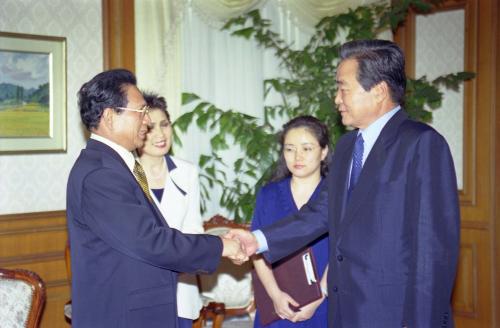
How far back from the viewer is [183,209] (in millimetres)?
3561

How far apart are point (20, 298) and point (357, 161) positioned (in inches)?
56.1

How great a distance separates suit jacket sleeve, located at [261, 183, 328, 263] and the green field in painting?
6.69 feet

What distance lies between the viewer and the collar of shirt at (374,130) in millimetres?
2600

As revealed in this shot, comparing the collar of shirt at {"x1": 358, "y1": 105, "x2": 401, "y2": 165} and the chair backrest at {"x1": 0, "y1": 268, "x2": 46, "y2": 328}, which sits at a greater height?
the collar of shirt at {"x1": 358, "y1": 105, "x2": 401, "y2": 165}

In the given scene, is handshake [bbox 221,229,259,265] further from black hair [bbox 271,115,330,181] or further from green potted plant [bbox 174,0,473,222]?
green potted plant [bbox 174,0,473,222]

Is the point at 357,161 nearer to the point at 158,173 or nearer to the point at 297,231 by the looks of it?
the point at 297,231

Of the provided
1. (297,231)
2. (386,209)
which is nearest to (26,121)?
(297,231)

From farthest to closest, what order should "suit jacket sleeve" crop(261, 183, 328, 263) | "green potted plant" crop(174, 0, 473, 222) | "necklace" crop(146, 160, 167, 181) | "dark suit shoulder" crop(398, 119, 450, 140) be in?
"green potted plant" crop(174, 0, 473, 222), "necklace" crop(146, 160, 167, 181), "suit jacket sleeve" crop(261, 183, 328, 263), "dark suit shoulder" crop(398, 119, 450, 140)

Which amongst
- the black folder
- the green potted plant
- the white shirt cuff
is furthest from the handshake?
the green potted plant

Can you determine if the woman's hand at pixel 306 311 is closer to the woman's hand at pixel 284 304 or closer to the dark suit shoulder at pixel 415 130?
the woman's hand at pixel 284 304

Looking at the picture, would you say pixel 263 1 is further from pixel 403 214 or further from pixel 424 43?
pixel 403 214

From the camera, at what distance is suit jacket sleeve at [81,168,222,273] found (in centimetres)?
241

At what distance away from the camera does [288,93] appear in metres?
5.32

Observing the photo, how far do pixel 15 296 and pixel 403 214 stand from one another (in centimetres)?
154
